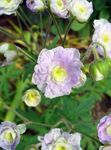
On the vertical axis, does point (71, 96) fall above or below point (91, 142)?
above

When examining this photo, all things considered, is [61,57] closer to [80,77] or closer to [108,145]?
[80,77]

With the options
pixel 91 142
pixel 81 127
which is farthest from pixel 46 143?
pixel 91 142

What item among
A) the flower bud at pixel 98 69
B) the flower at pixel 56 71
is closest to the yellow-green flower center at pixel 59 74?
the flower at pixel 56 71

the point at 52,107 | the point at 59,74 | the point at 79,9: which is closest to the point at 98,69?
the point at 59,74

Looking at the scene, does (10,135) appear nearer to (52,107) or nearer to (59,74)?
(59,74)

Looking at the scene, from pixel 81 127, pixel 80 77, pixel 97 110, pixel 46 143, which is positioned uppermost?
pixel 80 77

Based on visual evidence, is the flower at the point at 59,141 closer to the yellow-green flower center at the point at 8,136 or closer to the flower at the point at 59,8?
the yellow-green flower center at the point at 8,136
